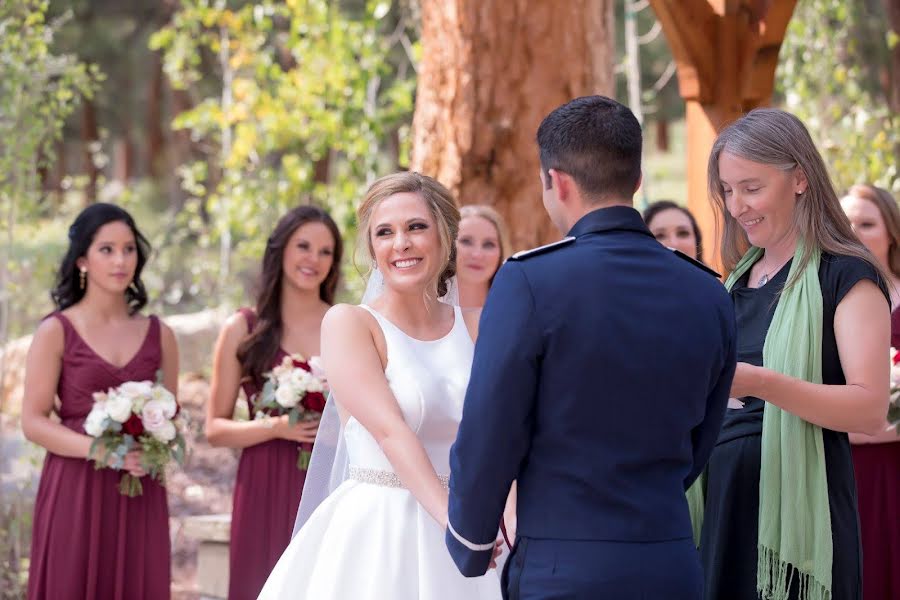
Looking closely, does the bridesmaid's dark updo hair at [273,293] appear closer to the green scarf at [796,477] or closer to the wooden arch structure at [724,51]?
the wooden arch structure at [724,51]

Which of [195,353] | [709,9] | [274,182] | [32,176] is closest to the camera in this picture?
[709,9]

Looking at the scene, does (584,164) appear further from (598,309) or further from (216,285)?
(216,285)

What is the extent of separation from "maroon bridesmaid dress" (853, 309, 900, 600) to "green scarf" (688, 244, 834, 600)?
5.24ft

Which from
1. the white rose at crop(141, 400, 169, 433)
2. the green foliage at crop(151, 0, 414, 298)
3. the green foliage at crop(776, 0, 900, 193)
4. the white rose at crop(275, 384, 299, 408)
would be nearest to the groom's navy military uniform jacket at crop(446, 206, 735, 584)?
the white rose at crop(275, 384, 299, 408)

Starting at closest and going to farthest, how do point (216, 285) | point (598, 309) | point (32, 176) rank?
point (598, 309) < point (32, 176) < point (216, 285)

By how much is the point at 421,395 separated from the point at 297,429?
193 centimetres

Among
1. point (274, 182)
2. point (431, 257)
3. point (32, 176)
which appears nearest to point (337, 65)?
point (274, 182)

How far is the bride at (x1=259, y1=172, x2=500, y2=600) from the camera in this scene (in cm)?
306

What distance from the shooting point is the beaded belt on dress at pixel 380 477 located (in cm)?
319

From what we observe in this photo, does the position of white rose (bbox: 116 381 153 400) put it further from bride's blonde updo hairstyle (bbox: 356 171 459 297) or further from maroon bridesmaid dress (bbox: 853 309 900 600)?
maroon bridesmaid dress (bbox: 853 309 900 600)

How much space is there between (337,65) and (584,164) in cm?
723

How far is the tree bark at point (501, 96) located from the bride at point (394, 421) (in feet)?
10.7

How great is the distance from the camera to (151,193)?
25.2m

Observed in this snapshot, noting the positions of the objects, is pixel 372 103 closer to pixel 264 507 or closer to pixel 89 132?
pixel 264 507
